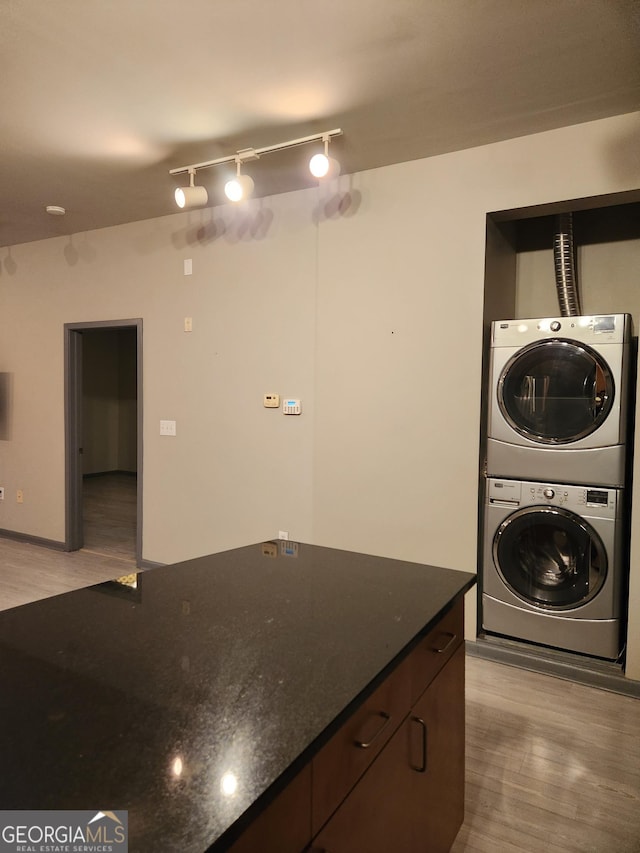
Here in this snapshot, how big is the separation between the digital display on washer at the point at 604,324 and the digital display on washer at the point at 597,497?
30.9 inches

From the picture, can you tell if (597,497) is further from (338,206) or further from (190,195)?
(190,195)

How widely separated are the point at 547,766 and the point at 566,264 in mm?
2434

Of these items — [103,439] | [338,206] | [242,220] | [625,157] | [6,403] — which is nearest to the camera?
[625,157]

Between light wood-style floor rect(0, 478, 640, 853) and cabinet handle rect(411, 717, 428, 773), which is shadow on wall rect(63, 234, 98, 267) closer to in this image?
light wood-style floor rect(0, 478, 640, 853)

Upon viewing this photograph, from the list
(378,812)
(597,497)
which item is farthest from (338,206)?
(378,812)

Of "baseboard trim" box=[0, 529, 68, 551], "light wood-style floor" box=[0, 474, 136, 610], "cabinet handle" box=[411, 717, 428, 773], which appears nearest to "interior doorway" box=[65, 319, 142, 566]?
"light wood-style floor" box=[0, 474, 136, 610]

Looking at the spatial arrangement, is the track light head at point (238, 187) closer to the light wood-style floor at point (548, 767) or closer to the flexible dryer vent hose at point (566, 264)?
the flexible dryer vent hose at point (566, 264)

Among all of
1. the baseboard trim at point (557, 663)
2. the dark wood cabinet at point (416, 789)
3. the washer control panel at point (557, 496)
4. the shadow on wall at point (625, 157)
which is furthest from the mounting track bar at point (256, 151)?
the baseboard trim at point (557, 663)

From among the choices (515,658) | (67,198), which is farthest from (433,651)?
(67,198)

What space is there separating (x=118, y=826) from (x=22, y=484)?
5.23 m

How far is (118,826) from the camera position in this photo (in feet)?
2.00

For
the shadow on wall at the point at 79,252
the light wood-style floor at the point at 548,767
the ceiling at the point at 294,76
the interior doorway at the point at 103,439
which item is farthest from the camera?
the interior doorway at the point at 103,439

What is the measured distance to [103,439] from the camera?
9.05 meters

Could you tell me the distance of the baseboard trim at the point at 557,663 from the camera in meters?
2.57
